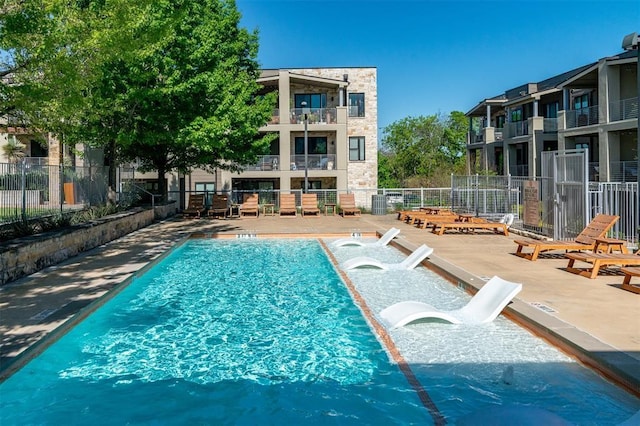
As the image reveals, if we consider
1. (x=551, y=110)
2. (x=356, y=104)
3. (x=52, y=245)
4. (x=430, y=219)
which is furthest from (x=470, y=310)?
(x=551, y=110)

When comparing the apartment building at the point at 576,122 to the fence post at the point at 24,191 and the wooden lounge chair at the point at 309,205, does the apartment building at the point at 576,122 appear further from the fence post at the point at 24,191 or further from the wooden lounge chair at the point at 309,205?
the fence post at the point at 24,191

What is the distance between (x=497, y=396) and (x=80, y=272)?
7916 mm

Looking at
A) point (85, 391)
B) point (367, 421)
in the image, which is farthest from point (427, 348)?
point (85, 391)

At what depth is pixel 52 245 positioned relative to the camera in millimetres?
10523

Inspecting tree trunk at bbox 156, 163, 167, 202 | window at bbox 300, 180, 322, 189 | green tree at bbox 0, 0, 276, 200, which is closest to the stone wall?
green tree at bbox 0, 0, 276, 200

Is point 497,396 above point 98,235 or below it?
below

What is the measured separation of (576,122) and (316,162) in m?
14.8

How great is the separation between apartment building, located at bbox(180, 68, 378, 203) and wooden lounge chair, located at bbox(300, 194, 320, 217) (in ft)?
21.2

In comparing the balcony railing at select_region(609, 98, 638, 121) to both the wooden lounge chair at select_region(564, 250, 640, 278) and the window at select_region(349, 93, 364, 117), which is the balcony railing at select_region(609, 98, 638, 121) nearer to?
the window at select_region(349, 93, 364, 117)

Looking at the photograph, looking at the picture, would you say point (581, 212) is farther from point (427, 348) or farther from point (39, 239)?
point (39, 239)

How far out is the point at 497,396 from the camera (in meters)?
4.74

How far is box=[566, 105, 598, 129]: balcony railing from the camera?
26.6 meters

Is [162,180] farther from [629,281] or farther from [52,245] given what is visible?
[629,281]

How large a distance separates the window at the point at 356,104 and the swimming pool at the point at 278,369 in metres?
27.1
